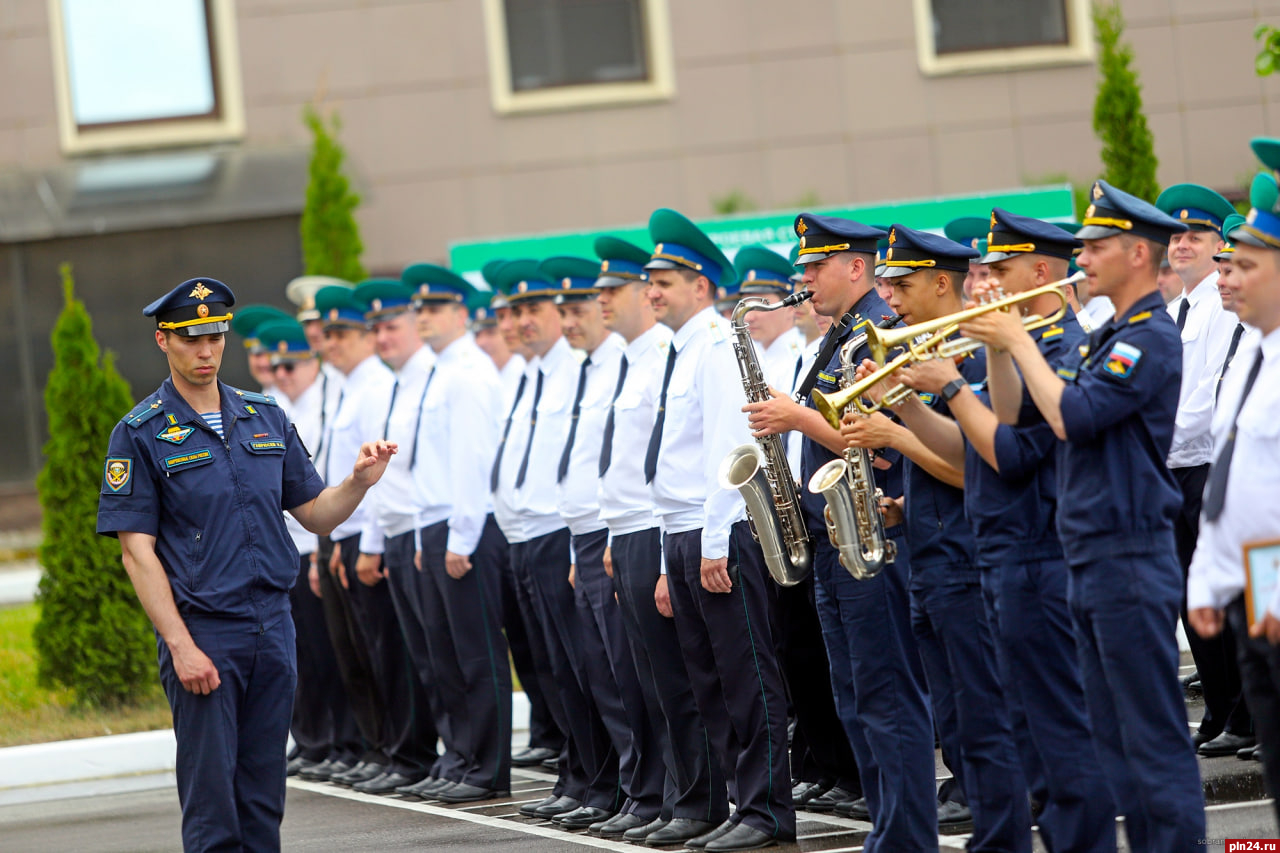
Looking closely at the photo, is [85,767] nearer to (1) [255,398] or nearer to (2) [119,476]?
(1) [255,398]

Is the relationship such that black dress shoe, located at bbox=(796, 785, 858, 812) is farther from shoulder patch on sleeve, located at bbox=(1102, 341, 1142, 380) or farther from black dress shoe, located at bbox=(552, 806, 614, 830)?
shoulder patch on sleeve, located at bbox=(1102, 341, 1142, 380)

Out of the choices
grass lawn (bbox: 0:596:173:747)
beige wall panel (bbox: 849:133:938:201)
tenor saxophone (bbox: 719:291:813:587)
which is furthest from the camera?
beige wall panel (bbox: 849:133:938:201)

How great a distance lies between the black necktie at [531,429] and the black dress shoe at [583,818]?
1.74m

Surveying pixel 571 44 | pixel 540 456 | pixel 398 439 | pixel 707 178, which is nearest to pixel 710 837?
pixel 540 456

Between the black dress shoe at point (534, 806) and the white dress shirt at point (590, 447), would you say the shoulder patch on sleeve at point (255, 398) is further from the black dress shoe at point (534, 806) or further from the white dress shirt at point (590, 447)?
the black dress shoe at point (534, 806)

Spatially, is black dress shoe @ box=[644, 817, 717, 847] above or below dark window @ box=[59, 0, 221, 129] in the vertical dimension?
below

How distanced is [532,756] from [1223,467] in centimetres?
628

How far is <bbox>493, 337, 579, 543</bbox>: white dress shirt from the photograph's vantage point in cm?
873

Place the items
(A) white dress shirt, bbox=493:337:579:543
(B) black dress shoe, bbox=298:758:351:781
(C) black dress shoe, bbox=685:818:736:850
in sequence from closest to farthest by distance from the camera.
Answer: (C) black dress shoe, bbox=685:818:736:850 < (A) white dress shirt, bbox=493:337:579:543 < (B) black dress shoe, bbox=298:758:351:781

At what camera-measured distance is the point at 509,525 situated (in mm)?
9016

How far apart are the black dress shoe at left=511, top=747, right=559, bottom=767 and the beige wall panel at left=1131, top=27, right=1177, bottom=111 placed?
565 inches

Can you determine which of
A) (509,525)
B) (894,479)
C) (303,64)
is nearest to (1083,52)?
(303,64)

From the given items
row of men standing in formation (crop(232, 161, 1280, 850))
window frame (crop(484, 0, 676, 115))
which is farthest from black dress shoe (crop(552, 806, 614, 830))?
window frame (crop(484, 0, 676, 115))

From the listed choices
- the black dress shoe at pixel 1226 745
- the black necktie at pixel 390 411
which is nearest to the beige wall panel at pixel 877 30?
the black necktie at pixel 390 411
